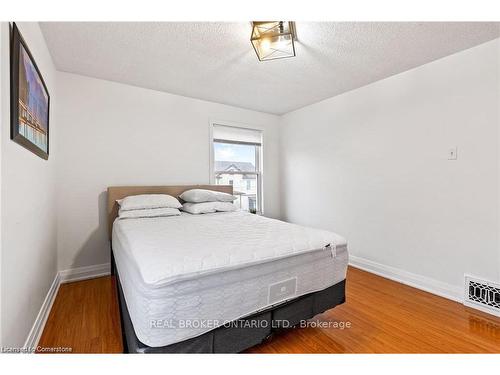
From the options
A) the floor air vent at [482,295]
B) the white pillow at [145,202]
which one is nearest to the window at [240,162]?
the white pillow at [145,202]

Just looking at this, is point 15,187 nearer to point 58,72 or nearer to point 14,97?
point 14,97

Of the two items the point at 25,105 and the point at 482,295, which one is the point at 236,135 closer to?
the point at 25,105

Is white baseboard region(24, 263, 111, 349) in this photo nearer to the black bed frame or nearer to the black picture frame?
the black bed frame

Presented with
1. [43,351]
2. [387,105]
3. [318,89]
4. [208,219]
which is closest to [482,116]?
[387,105]

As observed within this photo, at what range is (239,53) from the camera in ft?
7.34

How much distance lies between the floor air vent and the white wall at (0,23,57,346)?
3.30 meters

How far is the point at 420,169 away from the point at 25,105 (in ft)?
10.9

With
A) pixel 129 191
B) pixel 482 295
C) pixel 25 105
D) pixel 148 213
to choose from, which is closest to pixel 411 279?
pixel 482 295

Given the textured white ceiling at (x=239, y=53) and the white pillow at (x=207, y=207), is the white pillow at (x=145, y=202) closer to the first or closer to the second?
the white pillow at (x=207, y=207)

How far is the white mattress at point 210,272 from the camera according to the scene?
107 cm

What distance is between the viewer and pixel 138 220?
231 centimetres

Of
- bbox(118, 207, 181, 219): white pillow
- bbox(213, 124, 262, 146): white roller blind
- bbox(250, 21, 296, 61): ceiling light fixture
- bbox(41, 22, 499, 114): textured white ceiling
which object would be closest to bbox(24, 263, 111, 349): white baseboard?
bbox(118, 207, 181, 219): white pillow

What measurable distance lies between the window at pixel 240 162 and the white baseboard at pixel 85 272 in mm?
1818

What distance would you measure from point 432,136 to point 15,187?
132 inches
